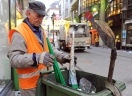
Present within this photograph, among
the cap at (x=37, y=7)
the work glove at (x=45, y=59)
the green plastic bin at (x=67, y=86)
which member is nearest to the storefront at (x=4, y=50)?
the green plastic bin at (x=67, y=86)

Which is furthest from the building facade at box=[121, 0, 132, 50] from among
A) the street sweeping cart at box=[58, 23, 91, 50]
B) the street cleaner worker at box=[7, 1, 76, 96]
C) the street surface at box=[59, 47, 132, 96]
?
the street cleaner worker at box=[7, 1, 76, 96]

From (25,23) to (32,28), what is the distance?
3.9 inches

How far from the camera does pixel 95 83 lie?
2.03m

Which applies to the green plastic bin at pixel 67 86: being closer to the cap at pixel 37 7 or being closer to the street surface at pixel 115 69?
the cap at pixel 37 7

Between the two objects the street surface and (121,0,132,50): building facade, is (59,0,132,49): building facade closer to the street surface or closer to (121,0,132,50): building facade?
(121,0,132,50): building facade

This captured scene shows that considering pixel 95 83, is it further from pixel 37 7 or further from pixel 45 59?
pixel 37 7

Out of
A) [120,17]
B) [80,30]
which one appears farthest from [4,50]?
[120,17]

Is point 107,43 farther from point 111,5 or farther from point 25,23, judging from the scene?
Answer: point 111,5

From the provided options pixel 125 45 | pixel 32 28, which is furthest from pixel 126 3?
pixel 32 28

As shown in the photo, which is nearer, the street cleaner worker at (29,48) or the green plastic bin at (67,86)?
the green plastic bin at (67,86)

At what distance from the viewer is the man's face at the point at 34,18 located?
2.02 m

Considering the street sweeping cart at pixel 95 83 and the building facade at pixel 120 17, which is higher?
the building facade at pixel 120 17

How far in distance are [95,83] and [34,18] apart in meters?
1.02

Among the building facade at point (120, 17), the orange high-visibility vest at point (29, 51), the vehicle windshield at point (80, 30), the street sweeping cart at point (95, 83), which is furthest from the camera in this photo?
the building facade at point (120, 17)
